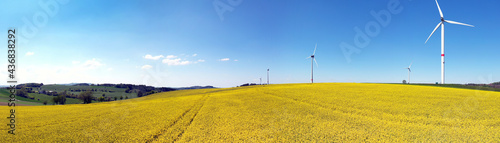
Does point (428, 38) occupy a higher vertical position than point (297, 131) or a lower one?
higher

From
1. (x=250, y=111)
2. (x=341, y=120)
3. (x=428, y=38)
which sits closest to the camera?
A: (x=341, y=120)

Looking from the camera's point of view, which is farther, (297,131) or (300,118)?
(300,118)

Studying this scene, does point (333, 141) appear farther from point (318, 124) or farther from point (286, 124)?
point (286, 124)

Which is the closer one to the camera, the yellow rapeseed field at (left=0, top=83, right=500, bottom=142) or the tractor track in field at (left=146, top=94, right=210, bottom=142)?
the yellow rapeseed field at (left=0, top=83, right=500, bottom=142)

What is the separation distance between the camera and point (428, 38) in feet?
120

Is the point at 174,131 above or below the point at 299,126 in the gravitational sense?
below

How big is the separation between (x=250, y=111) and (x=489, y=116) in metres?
15.6

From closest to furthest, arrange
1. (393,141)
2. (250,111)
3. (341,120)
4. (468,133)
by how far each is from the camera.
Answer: (393,141) → (468,133) → (341,120) → (250,111)

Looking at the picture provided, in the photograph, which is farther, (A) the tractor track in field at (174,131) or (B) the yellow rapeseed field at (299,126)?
(A) the tractor track in field at (174,131)

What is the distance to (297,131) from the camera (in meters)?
10.4

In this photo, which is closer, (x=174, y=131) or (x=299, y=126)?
(x=174, y=131)

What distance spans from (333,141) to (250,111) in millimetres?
7176

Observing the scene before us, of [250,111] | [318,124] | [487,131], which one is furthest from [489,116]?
[250,111]

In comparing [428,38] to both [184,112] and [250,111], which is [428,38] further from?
[184,112]
